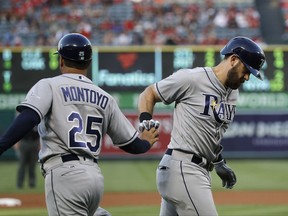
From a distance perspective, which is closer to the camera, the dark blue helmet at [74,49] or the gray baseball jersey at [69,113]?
the gray baseball jersey at [69,113]

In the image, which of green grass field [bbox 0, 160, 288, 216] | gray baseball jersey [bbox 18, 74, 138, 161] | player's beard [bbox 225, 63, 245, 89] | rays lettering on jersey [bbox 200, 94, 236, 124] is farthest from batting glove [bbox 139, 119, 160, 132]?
green grass field [bbox 0, 160, 288, 216]

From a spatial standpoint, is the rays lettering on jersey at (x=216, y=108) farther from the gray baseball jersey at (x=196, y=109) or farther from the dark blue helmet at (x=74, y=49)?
the dark blue helmet at (x=74, y=49)

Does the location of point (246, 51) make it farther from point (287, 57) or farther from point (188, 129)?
point (287, 57)

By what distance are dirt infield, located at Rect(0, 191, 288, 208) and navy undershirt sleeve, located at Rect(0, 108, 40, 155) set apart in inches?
287

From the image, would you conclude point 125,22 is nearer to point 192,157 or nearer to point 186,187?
point 192,157

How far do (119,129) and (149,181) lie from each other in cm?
1098

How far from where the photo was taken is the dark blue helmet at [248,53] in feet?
16.1

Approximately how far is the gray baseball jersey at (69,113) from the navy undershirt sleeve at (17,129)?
2.6 inches

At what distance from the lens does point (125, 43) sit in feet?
71.2

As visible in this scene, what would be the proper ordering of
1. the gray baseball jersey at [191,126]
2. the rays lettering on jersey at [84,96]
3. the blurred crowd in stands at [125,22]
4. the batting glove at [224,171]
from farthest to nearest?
1. the blurred crowd in stands at [125,22]
2. the batting glove at [224,171]
3. the gray baseball jersey at [191,126]
4. the rays lettering on jersey at [84,96]

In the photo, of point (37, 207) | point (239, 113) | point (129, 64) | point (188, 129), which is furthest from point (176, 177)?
point (239, 113)

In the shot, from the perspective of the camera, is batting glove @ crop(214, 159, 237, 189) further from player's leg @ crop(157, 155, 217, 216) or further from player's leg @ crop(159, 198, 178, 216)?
player's leg @ crop(159, 198, 178, 216)

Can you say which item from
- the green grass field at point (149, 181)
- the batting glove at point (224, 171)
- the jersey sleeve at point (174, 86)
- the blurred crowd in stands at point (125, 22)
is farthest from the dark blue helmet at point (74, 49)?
the blurred crowd in stands at point (125, 22)

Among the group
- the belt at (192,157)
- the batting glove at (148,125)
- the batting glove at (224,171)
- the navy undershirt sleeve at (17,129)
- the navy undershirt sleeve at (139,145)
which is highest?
the navy undershirt sleeve at (17,129)
